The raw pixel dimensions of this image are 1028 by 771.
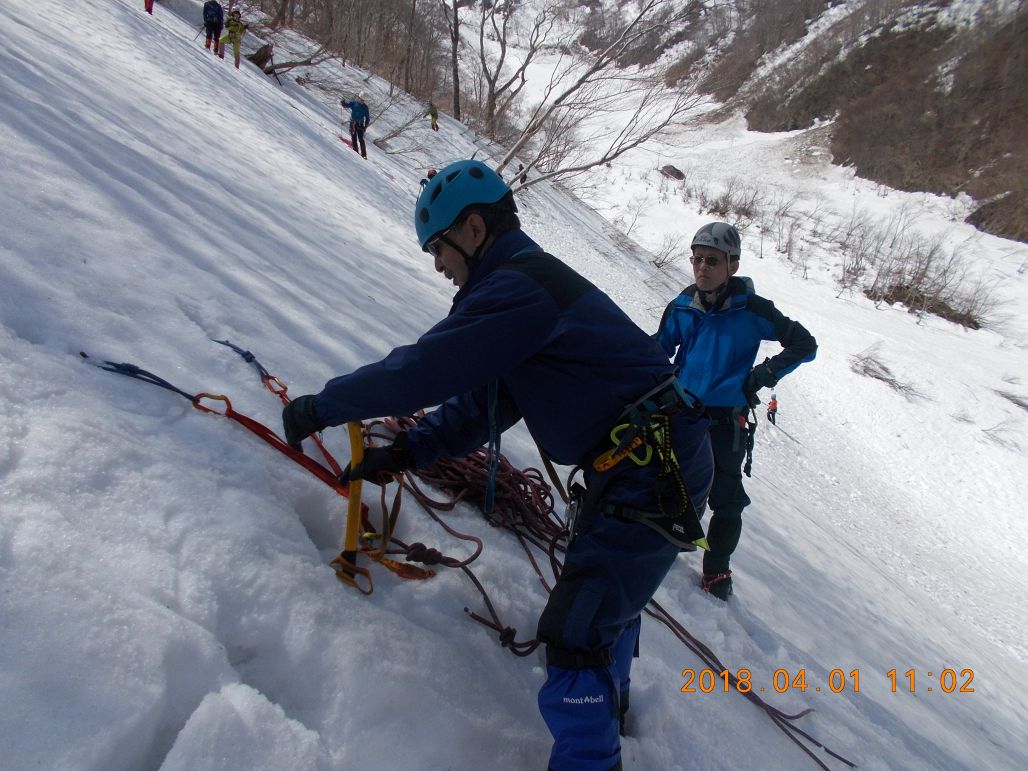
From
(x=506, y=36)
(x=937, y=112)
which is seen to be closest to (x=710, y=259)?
(x=506, y=36)

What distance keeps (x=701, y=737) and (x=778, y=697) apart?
0.74 m

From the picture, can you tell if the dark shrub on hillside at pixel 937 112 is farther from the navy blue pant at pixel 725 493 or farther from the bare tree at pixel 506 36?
the navy blue pant at pixel 725 493

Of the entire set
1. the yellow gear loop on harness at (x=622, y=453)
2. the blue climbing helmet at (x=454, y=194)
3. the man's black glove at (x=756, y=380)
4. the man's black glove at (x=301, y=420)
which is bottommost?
the man's black glove at (x=301, y=420)

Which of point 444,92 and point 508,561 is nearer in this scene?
point 508,561

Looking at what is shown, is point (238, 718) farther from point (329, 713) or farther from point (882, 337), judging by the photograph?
point (882, 337)

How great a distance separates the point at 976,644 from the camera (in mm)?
5223

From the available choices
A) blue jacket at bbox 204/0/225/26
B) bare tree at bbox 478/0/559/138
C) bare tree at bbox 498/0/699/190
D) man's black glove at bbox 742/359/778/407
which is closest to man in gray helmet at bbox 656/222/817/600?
man's black glove at bbox 742/359/778/407

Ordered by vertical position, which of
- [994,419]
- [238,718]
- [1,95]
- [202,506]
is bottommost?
[238,718]

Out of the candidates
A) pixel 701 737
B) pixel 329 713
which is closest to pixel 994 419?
pixel 701 737

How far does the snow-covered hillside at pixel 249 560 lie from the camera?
1142 millimetres

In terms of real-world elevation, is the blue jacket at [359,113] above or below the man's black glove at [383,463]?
above

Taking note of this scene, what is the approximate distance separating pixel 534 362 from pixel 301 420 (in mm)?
666

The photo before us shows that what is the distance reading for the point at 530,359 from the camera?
4.98ft
